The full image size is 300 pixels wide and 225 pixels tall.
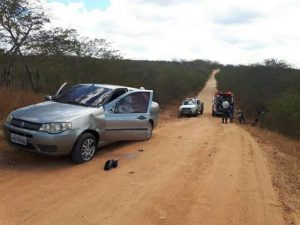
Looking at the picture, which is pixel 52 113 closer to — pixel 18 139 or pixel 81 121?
pixel 81 121

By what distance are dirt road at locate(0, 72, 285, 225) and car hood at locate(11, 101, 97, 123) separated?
96 cm

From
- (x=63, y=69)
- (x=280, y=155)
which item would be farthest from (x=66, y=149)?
(x=63, y=69)

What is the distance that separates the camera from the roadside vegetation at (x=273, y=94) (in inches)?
1167

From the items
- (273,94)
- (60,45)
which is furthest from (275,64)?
(60,45)

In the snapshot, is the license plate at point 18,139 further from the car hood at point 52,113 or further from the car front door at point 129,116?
the car front door at point 129,116

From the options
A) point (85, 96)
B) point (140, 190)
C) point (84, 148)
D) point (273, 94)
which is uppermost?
point (85, 96)

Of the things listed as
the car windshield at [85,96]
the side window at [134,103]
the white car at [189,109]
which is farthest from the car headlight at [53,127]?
the white car at [189,109]

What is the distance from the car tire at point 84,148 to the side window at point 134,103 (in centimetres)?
127

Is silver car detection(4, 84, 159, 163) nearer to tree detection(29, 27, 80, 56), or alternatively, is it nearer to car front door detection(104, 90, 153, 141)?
car front door detection(104, 90, 153, 141)

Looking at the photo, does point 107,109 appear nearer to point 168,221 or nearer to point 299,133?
point 168,221

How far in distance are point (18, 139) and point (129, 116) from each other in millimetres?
3017

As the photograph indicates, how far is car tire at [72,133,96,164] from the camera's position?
8422 mm

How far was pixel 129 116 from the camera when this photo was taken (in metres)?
10.3

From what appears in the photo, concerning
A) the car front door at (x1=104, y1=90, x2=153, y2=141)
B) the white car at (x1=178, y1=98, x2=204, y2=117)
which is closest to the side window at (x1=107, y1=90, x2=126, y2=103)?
the car front door at (x1=104, y1=90, x2=153, y2=141)
